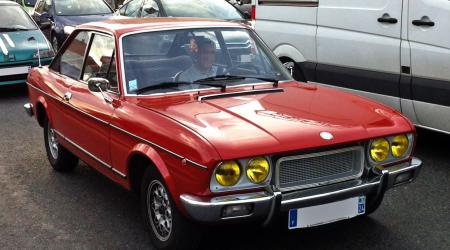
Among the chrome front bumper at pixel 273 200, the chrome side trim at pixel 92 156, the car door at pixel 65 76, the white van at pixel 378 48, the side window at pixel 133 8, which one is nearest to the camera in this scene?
the chrome front bumper at pixel 273 200

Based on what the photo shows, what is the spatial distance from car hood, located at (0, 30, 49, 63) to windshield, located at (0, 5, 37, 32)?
0.61ft

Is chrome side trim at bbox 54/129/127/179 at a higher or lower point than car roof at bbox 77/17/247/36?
lower

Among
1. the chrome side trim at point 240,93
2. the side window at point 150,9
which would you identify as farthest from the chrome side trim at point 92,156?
the side window at point 150,9

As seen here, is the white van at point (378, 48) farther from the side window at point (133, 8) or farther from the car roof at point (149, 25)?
the side window at point (133, 8)

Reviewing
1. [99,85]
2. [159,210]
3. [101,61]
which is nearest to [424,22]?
[101,61]

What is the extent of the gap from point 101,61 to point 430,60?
299 centimetres

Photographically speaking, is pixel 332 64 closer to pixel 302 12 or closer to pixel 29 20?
pixel 302 12

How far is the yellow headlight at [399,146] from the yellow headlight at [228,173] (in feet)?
3.61

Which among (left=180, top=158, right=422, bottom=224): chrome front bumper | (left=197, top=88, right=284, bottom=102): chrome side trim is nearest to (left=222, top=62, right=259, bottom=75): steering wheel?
(left=197, top=88, right=284, bottom=102): chrome side trim

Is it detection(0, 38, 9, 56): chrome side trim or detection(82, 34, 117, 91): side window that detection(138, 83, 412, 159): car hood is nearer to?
detection(82, 34, 117, 91): side window

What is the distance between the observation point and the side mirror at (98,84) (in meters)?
4.31

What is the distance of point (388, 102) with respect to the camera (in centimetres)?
607

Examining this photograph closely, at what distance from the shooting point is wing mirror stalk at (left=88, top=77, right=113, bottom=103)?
170 inches

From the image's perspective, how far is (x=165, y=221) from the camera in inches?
151
